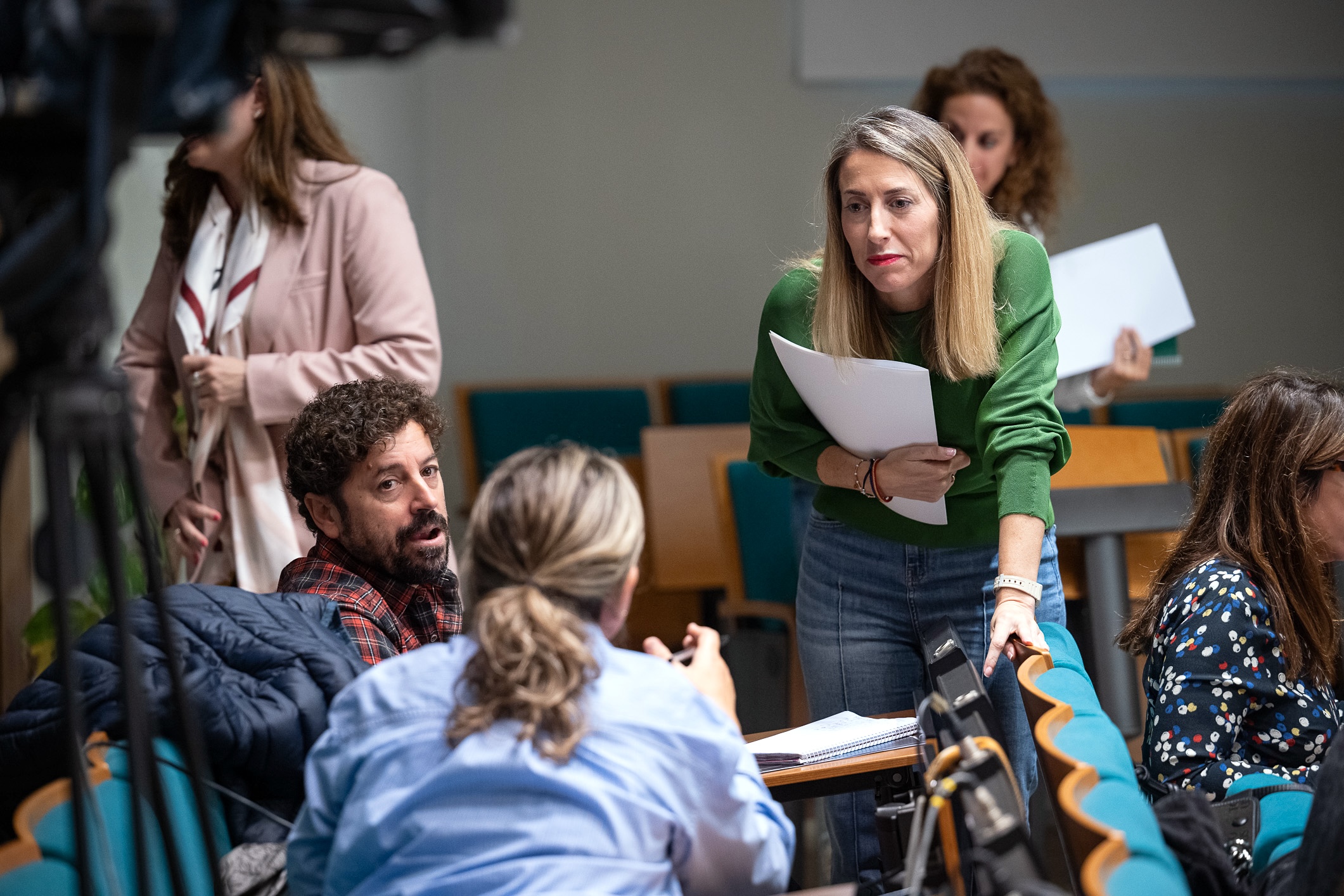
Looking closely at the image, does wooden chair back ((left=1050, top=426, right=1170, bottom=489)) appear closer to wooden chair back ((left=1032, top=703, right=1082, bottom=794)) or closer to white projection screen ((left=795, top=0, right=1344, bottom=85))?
wooden chair back ((left=1032, top=703, right=1082, bottom=794))

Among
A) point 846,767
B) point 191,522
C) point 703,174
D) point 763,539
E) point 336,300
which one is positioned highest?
point 703,174

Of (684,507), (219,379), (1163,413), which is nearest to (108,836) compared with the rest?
(219,379)

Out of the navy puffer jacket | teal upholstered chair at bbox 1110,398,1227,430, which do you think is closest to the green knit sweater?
the navy puffer jacket

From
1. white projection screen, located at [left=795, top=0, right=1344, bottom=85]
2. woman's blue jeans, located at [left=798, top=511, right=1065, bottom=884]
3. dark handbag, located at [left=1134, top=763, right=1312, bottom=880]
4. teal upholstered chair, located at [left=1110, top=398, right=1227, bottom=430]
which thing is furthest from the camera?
white projection screen, located at [left=795, top=0, right=1344, bottom=85]

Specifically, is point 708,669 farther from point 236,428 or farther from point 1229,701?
point 236,428

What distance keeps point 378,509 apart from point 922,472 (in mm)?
751

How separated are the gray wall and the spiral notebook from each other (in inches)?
167

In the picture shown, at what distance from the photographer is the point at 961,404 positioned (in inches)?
69.7

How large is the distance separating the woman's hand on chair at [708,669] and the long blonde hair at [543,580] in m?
0.14

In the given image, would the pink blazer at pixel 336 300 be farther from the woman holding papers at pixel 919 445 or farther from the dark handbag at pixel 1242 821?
the dark handbag at pixel 1242 821

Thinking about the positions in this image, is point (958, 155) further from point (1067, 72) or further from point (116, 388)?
point (1067, 72)

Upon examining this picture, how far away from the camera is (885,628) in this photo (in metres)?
1.82

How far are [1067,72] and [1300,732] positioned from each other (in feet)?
14.9

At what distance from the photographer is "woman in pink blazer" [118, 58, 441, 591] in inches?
81.3
